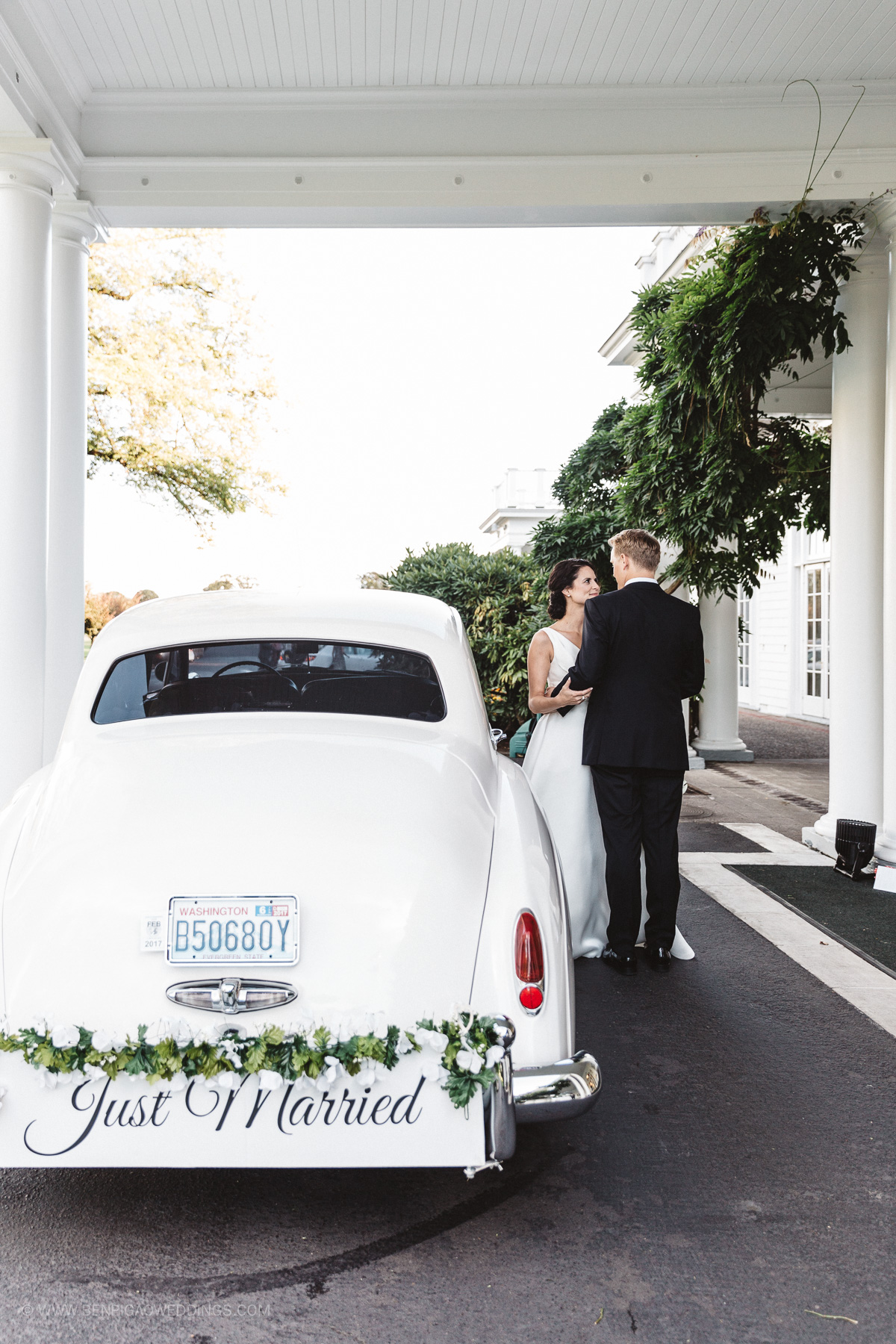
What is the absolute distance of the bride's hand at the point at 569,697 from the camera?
195 inches

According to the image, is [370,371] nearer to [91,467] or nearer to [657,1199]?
[91,467]

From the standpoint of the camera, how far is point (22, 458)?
6234 millimetres

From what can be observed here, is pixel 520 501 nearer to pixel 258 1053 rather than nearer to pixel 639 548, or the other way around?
pixel 639 548

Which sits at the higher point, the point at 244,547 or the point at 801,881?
the point at 244,547

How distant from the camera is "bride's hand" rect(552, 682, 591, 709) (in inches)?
195

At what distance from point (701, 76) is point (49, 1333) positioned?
7.39m

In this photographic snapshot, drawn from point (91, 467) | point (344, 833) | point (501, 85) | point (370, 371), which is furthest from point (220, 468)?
point (344, 833)

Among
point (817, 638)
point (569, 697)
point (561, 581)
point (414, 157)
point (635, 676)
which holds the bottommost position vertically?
point (569, 697)

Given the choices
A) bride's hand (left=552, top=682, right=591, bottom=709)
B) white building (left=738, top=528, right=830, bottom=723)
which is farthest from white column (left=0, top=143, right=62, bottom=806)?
white building (left=738, top=528, right=830, bottom=723)

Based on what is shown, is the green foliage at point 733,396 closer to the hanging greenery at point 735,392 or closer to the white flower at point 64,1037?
the hanging greenery at point 735,392

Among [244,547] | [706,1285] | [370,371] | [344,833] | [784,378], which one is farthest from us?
[370,371]

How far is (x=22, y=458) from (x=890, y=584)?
570 centimetres

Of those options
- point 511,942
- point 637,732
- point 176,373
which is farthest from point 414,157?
point 176,373

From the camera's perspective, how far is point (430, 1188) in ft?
9.28
